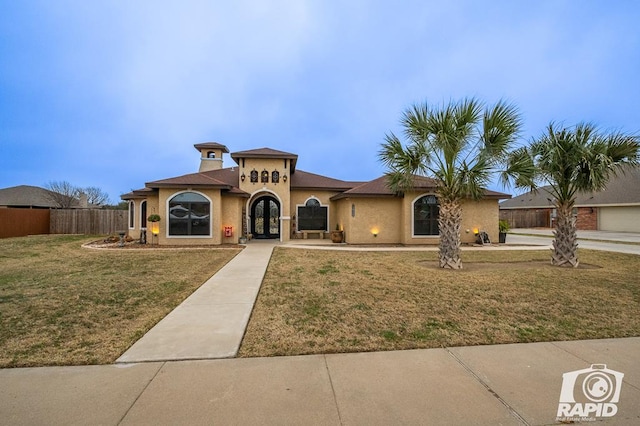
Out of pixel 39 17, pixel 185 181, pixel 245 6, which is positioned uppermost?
pixel 39 17

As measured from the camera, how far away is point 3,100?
7231 cm

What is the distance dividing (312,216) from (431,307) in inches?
554

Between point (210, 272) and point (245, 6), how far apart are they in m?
24.3

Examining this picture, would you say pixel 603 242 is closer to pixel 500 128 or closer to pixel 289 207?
pixel 500 128

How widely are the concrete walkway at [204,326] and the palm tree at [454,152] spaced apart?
5995mm

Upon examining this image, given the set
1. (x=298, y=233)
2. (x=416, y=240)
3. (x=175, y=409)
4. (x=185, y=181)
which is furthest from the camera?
(x=298, y=233)

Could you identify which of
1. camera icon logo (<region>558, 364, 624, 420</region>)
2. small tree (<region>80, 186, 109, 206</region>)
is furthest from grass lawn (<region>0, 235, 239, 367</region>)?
small tree (<region>80, 186, 109, 206</region>)

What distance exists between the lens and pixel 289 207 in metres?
18.1

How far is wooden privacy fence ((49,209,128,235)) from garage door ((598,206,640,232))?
136 feet

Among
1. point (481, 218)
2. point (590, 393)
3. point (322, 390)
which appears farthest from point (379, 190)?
point (322, 390)

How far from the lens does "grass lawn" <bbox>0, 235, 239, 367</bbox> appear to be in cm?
360

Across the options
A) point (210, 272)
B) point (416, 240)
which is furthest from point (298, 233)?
point (210, 272)

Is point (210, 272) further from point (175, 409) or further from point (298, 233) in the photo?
point (298, 233)

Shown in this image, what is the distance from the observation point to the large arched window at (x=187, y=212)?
15000mm
